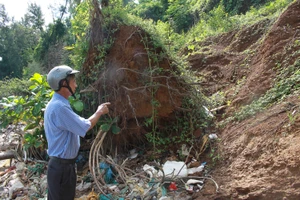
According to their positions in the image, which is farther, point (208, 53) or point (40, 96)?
point (208, 53)

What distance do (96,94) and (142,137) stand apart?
40.0 inches

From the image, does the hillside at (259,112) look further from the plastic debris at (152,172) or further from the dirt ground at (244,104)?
the plastic debris at (152,172)

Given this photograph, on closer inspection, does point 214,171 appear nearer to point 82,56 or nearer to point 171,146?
point 171,146

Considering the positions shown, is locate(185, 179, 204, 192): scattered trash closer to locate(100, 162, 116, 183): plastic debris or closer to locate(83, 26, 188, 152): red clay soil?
locate(100, 162, 116, 183): plastic debris

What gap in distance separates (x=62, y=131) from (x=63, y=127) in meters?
0.08

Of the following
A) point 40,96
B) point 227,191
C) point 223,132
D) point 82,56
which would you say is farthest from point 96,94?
point 227,191

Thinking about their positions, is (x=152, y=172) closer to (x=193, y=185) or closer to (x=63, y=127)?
(x=193, y=185)

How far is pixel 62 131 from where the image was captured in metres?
2.68

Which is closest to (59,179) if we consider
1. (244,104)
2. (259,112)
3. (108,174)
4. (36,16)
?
(108,174)

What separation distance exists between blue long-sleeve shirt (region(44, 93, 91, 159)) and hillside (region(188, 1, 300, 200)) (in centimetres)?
156

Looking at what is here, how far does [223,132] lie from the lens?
4148mm

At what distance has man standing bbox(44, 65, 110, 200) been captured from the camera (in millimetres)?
2594

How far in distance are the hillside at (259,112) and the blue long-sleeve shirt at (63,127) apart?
1.56 m

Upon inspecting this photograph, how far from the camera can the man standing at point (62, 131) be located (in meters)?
2.59
